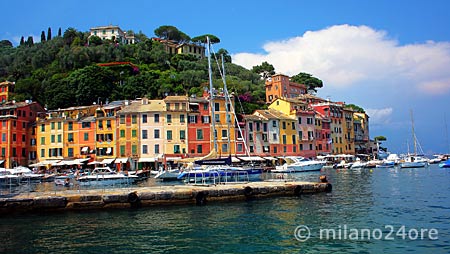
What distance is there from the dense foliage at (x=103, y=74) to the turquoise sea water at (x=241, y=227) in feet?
175

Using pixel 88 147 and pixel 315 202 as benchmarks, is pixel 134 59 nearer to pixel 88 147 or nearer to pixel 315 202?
pixel 88 147

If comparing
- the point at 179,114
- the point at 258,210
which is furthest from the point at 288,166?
the point at 258,210

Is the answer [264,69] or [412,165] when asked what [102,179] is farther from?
[264,69]

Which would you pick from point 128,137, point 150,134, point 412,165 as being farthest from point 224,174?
point 412,165

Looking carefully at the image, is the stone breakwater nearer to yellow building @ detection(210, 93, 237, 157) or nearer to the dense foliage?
yellow building @ detection(210, 93, 237, 157)

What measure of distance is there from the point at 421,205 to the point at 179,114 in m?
41.3

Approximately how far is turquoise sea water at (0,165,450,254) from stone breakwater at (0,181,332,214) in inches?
29.7

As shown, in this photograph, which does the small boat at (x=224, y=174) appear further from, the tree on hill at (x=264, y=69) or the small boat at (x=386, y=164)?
the tree on hill at (x=264, y=69)

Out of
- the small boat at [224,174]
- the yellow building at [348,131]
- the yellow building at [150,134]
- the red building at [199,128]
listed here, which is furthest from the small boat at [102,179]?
the yellow building at [348,131]

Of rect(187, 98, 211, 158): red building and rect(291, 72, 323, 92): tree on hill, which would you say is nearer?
rect(187, 98, 211, 158): red building

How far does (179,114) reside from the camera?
60.5 m

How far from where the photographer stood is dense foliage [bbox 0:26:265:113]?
8025 cm

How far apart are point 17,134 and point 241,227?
182 ft

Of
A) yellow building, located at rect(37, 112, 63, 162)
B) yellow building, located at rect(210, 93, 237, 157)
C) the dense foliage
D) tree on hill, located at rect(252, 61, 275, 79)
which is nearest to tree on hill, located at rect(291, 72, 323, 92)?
tree on hill, located at rect(252, 61, 275, 79)
